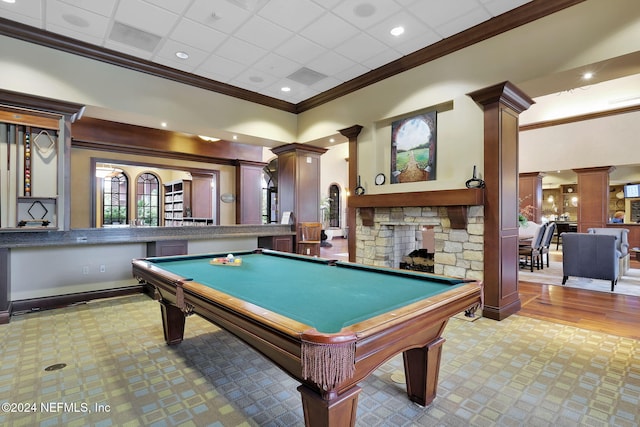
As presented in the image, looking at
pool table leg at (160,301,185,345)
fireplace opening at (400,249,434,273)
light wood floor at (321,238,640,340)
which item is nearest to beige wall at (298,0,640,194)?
fireplace opening at (400,249,434,273)

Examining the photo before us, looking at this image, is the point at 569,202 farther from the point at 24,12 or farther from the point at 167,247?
the point at 24,12

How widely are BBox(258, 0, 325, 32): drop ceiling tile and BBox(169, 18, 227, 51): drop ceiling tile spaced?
75cm

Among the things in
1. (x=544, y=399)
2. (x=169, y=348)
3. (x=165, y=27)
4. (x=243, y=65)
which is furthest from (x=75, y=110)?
(x=544, y=399)

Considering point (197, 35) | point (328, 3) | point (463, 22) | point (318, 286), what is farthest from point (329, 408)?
point (197, 35)

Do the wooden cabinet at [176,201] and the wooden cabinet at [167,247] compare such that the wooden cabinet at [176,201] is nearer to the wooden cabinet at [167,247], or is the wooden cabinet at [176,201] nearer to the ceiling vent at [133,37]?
the wooden cabinet at [167,247]

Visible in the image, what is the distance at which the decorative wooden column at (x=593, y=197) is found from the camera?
29.9ft

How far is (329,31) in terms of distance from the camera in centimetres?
386

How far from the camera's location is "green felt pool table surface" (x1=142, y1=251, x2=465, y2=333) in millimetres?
1518

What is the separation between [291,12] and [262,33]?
565 millimetres

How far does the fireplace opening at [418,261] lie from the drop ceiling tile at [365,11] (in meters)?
3.39

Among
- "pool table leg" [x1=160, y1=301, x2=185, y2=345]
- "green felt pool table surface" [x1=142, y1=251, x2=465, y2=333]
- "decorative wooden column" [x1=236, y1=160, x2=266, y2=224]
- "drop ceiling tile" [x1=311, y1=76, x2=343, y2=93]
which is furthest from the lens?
"decorative wooden column" [x1=236, y1=160, x2=266, y2=224]

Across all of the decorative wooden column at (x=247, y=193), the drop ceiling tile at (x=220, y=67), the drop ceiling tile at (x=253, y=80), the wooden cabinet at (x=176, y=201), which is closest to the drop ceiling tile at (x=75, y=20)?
the drop ceiling tile at (x=220, y=67)

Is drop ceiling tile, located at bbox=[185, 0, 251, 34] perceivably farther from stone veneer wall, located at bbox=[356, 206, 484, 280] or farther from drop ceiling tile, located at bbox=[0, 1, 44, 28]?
stone veneer wall, located at bbox=[356, 206, 484, 280]

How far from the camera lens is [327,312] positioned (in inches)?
59.8
